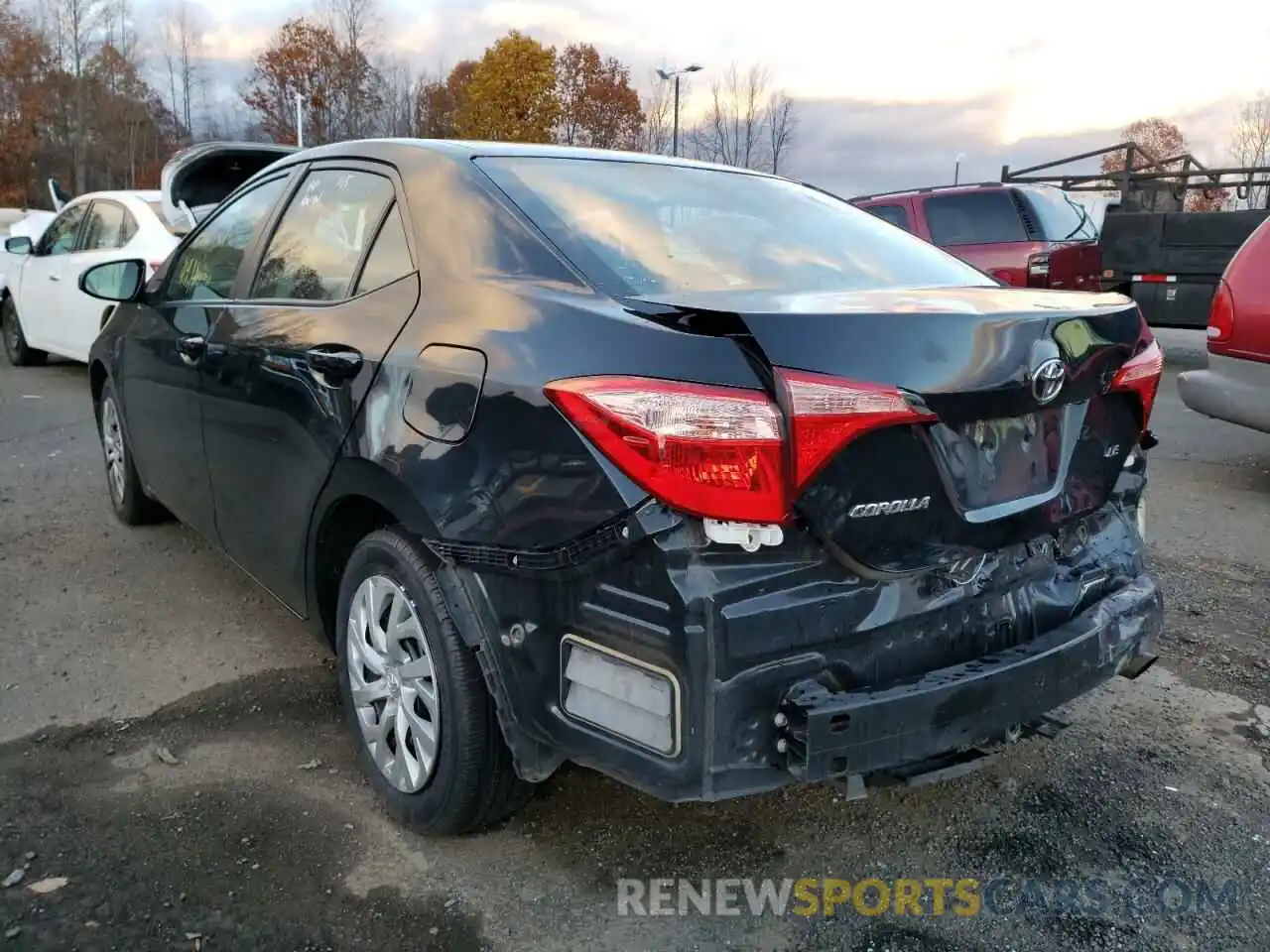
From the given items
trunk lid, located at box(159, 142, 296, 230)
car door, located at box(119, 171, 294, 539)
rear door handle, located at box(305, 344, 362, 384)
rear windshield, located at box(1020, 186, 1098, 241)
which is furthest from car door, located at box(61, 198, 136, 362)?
rear windshield, located at box(1020, 186, 1098, 241)

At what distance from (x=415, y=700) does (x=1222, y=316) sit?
16.5 feet

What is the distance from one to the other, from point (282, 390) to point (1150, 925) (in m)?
2.55

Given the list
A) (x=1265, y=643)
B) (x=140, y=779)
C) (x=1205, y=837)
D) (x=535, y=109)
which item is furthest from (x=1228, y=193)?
(x=535, y=109)

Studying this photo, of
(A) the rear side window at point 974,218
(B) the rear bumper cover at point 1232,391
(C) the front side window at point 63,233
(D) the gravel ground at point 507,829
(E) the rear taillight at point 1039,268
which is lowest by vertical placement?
(D) the gravel ground at point 507,829

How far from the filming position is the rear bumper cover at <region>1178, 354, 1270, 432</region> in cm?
532

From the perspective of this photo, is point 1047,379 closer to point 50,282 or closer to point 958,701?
point 958,701

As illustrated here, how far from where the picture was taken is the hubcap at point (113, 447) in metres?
4.80

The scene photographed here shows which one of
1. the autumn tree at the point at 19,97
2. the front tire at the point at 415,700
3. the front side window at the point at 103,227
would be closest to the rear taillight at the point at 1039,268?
the front side window at the point at 103,227

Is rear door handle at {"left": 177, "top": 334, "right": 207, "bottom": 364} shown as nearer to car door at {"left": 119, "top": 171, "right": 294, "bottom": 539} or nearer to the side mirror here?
car door at {"left": 119, "top": 171, "right": 294, "bottom": 539}

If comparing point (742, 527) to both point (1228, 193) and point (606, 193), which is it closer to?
point (606, 193)

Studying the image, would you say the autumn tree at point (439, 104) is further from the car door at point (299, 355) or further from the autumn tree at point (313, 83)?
the car door at point (299, 355)

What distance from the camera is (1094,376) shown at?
90.7 inches

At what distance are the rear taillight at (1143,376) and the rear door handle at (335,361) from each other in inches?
72.2

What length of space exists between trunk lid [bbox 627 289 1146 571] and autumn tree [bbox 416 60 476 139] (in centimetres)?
4872
